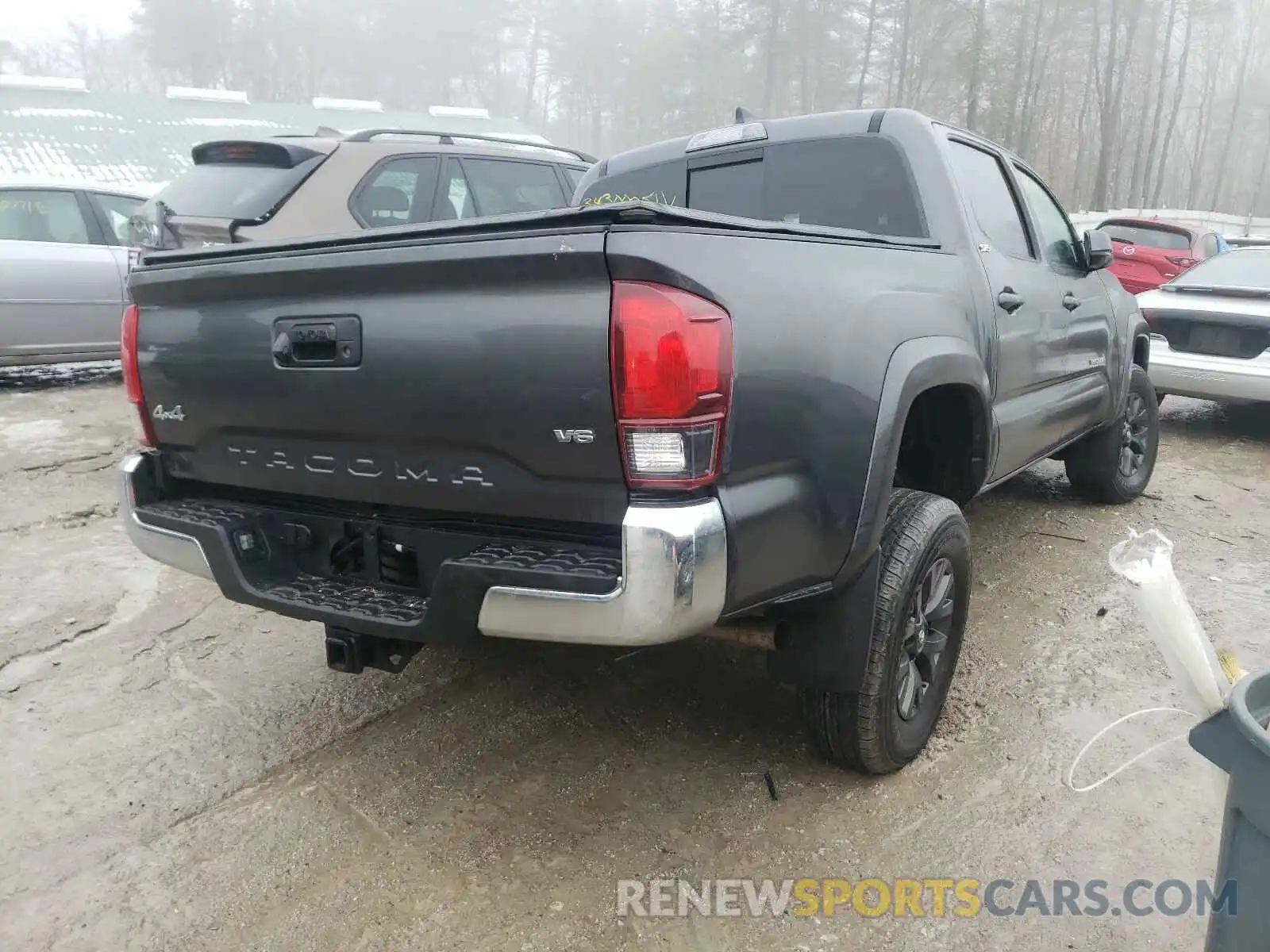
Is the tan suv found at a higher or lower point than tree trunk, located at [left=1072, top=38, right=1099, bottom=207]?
lower

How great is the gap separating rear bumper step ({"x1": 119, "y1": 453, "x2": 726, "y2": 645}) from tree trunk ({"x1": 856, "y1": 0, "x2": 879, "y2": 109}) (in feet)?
130

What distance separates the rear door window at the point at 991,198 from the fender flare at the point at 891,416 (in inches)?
36.9

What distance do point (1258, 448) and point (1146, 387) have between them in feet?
7.84

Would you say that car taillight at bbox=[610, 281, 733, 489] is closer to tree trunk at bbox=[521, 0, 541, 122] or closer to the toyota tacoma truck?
the toyota tacoma truck

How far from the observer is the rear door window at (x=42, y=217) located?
7312 mm

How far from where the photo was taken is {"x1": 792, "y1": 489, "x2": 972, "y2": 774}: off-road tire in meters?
2.35

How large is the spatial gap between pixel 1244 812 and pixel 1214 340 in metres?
6.60

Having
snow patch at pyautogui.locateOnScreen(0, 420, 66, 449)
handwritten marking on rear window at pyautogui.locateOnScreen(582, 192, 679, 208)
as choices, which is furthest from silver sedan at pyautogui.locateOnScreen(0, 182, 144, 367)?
handwritten marking on rear window at pyautogui.locateOnScreen(582, 192, 679, 208)

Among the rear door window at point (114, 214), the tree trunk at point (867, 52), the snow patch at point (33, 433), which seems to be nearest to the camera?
the snow patch at point (33, 433)

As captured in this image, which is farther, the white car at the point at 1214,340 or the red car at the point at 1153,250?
the red car at the point at 1153,250

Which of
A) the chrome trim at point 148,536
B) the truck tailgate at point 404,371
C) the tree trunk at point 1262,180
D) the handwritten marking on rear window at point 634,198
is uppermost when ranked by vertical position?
the tree trunk at point 1262,180

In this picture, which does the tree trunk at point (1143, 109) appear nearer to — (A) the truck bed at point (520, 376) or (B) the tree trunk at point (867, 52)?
(B) the tree trunk at point (867, 52)

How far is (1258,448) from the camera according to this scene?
6734mm

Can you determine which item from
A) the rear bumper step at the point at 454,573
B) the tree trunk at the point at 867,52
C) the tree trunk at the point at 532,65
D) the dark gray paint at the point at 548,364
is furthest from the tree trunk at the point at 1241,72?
the rear bumper step at the point at 454,573
